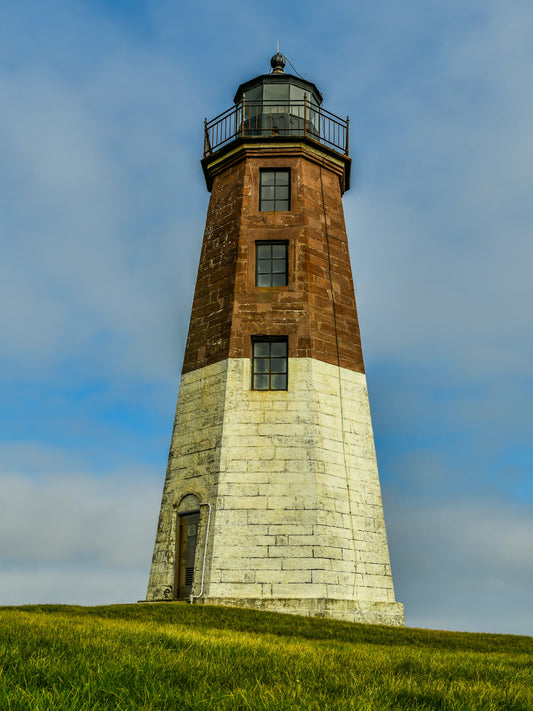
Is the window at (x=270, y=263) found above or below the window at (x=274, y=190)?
below

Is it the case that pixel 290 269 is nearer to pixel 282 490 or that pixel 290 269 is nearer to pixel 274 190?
pixel 274 190

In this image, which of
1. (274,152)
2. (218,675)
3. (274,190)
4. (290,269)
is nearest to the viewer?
(218,675)

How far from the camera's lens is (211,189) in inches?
886

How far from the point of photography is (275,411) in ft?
58.3

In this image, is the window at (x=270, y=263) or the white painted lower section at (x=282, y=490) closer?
the white painted lower section at (x=282, y=490)

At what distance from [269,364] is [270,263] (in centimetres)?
300

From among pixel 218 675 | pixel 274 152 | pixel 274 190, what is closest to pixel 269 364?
pixel 274 190

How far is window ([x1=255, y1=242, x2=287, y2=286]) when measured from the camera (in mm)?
19562

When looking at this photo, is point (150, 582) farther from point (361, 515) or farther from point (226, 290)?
point (226, 290)

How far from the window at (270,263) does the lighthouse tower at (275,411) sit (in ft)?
0.13

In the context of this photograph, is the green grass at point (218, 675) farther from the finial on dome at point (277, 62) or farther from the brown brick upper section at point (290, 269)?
the finial on dome at point (277, 62)

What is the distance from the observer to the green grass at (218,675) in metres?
4.75

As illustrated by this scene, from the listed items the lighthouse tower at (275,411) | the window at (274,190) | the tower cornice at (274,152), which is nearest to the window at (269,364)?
the lighthouse tower at (275,411)

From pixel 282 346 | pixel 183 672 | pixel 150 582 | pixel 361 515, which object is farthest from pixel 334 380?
pixel 183 672
